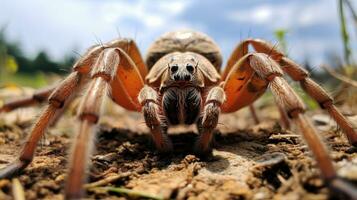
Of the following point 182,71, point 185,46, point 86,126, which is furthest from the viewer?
point 185,46

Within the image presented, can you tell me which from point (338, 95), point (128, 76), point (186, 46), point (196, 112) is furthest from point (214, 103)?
point (338, 95)

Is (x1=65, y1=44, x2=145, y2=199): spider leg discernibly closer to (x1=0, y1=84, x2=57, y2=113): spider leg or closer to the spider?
the spider

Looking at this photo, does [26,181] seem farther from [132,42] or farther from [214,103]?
[132,42]

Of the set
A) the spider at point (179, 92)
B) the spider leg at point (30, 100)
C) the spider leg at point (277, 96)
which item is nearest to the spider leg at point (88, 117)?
the spider at point (179, 92)

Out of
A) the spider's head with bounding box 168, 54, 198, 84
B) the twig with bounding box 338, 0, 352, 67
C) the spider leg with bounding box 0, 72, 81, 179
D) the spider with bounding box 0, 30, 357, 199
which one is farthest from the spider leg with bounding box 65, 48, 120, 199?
the twig with bounding box 338, 0, 352, 67

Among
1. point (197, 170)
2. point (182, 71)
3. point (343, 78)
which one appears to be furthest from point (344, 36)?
point (197, 170)

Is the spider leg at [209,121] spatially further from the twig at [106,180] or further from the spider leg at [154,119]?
the twig at [106,180]

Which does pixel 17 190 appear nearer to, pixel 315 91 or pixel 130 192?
pixel 130 192
